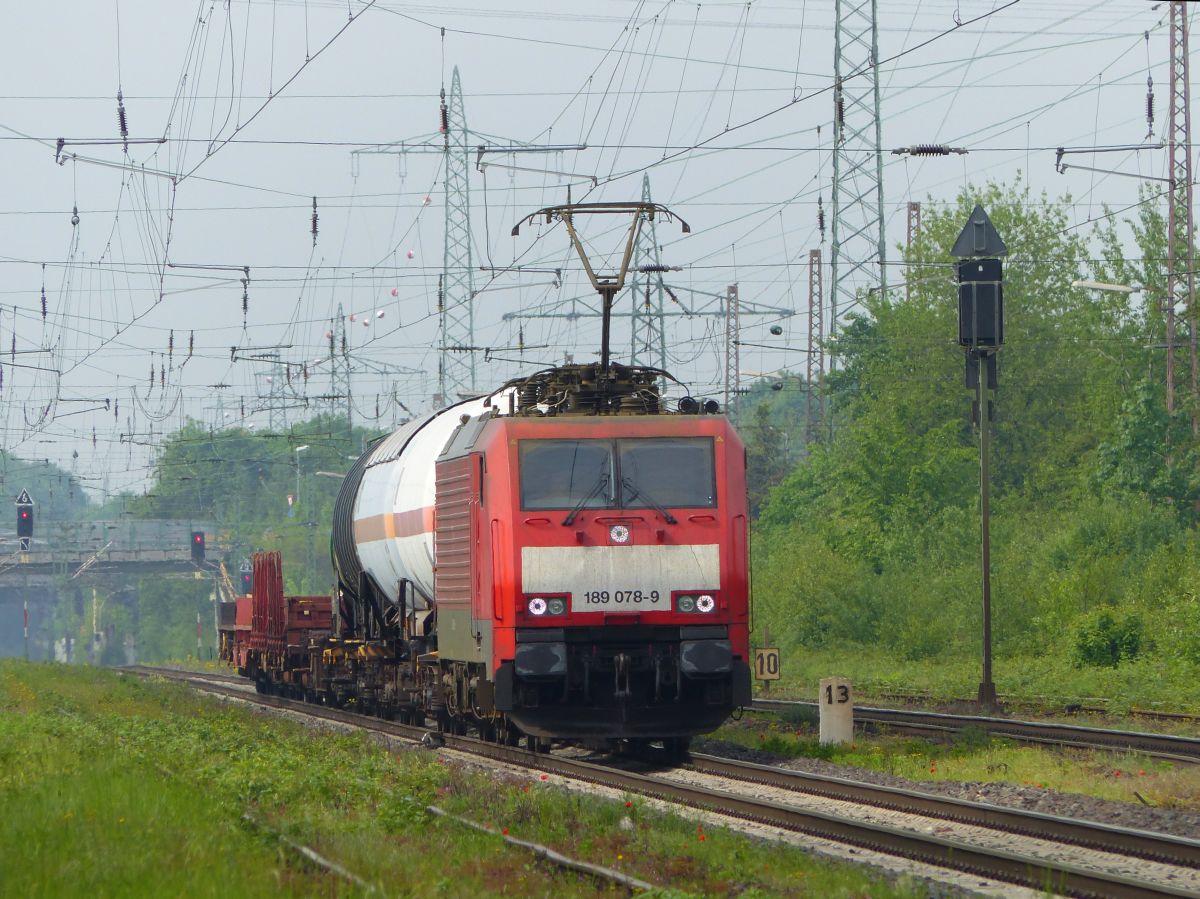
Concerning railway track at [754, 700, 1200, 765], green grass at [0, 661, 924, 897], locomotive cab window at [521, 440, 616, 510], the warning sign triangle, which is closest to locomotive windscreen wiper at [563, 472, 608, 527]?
locomotive cab window at [521, 440, 616, 510]

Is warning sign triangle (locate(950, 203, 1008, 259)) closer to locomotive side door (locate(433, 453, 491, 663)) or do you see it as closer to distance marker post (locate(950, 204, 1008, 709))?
distance marker post (locate(950, 204, 1008, 709))

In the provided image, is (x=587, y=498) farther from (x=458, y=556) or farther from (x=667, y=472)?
(x=458, y=556)

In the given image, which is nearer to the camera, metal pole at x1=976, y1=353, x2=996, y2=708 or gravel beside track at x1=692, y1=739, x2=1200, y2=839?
gravel beside track at x1=692, y1=739, x2=1200, y2=839

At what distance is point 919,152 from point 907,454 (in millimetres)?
16103

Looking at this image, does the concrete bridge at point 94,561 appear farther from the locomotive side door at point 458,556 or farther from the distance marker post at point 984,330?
the locomotive side door at point 458,556

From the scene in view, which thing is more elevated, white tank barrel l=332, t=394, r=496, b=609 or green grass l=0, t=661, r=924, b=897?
white tank barrel l=332, t=394, r=496, b=609

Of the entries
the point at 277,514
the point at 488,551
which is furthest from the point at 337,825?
the point at 277,514

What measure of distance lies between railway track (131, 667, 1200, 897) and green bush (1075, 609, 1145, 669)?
583 inches

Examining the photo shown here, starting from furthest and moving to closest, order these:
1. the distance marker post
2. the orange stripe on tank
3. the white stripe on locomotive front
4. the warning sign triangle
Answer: the warning sign triangle → the distance marker post → the orange stripe on tank → the white stripe on locomotive front

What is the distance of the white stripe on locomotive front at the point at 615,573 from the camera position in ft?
54.8

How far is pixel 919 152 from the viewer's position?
102 ft

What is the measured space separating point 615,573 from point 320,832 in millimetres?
5965

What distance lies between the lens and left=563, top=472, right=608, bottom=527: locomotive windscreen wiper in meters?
16.8

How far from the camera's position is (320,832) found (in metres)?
11.4
